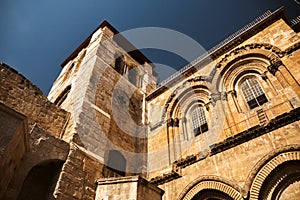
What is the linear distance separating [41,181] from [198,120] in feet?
21.6

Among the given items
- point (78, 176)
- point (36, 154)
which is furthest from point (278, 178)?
point (36, 154)

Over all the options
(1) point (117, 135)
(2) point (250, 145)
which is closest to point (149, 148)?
(1) point (117, 135)

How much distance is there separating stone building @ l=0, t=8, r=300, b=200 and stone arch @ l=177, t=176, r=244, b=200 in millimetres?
31

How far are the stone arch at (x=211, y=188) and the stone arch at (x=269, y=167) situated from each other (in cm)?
41

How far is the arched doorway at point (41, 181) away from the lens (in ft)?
21.2

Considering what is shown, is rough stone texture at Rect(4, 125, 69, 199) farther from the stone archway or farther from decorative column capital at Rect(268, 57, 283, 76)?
decorative column capital at Rect(268, 57, 283, 76)

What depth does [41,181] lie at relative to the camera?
685 cm

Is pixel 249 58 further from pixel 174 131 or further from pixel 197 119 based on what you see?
pixel 174 131

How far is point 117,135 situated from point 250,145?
224 inches

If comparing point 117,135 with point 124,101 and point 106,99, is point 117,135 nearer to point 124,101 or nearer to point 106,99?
point 106,99

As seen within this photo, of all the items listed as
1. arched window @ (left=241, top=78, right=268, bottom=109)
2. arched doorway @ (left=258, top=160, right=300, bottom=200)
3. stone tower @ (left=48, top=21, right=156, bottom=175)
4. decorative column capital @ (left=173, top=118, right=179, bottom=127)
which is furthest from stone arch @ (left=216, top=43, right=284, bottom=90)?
stone tower @ (left=48, top=21, right=156, bottom=175)

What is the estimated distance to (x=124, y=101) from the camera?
1240cm

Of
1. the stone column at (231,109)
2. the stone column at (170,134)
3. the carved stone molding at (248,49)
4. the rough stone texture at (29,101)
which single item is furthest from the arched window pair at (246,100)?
the rough stone texture at (29,101)

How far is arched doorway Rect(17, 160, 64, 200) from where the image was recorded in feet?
21.2
